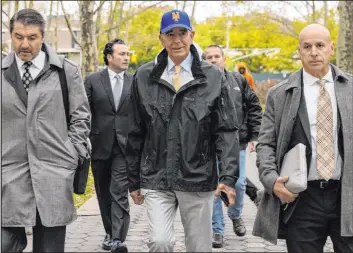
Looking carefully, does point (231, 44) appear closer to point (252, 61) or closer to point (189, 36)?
point (252, 61)

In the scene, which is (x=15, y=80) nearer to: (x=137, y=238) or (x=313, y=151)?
(x=313, y=151)

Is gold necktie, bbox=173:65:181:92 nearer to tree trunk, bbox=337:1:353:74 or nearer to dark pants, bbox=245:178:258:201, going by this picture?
dark pants, bbox=245:178:258:201

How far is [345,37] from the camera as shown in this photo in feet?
55.1

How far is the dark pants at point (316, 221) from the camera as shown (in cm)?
450

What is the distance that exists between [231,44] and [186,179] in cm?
6677

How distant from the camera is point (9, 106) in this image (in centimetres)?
489

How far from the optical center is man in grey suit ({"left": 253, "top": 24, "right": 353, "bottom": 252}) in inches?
176

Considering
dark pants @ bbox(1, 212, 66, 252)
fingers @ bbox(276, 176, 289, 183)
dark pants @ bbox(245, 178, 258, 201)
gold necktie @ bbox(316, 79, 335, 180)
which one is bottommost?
dark pants @ bbox(245, 178, 258, 201)

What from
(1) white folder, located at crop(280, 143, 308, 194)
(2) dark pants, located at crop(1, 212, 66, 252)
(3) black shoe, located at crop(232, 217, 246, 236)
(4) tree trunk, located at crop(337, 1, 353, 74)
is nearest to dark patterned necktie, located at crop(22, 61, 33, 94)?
(2) dark pants, located at crop(1, 212, 66, 252)

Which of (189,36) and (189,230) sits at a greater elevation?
(189,36)

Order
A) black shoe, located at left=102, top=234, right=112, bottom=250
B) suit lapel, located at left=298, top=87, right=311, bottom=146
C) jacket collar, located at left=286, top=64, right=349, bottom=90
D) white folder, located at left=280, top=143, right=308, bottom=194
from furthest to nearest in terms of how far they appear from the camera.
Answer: black shoe, located at left=102, top=234, right=112, bottom=250 < jacket collar, located at left=286, top=64, right=349, bottom=90 < suit lapel, located at left=298, top=87, right=311, bottom=146 < white folder, located at left=280, top=143, right=308, bottom=194

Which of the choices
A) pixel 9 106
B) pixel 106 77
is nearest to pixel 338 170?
pixel 9 106

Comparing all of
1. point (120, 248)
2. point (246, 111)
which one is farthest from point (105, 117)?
point (246, 111)

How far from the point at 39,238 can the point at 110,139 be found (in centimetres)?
277
